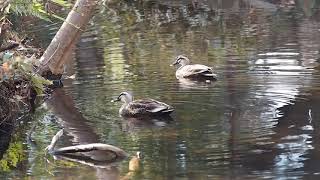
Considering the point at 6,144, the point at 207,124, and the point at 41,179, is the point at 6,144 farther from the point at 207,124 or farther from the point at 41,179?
the point at 207,124

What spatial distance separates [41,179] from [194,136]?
218 cm

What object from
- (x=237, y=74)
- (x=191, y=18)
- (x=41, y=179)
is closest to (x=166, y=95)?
(x=237, y=74)

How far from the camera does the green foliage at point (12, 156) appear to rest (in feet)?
29.7

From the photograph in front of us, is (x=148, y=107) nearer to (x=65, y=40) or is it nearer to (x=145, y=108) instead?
(x=145, y=108)

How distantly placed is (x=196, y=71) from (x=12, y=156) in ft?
16.7

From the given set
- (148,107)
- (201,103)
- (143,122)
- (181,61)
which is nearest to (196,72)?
(181,61)

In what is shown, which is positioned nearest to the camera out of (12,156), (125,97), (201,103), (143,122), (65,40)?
(12,156)

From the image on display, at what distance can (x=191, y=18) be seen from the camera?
76.0ft

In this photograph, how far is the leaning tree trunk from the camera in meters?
13.2

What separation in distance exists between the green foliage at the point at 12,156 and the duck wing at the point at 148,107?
5.57 feet

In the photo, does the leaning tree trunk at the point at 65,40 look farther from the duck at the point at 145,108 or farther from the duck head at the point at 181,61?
the duck at the point at 145,108

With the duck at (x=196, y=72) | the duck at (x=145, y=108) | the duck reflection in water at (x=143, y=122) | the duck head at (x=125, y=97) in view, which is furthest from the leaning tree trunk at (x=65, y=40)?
the duck reflection in water at (x=143, y=122)

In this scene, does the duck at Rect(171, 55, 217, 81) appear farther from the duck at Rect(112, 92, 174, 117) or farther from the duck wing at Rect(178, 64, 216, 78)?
the duck at Rect(112, 92, 174, 117)

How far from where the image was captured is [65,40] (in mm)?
13469
